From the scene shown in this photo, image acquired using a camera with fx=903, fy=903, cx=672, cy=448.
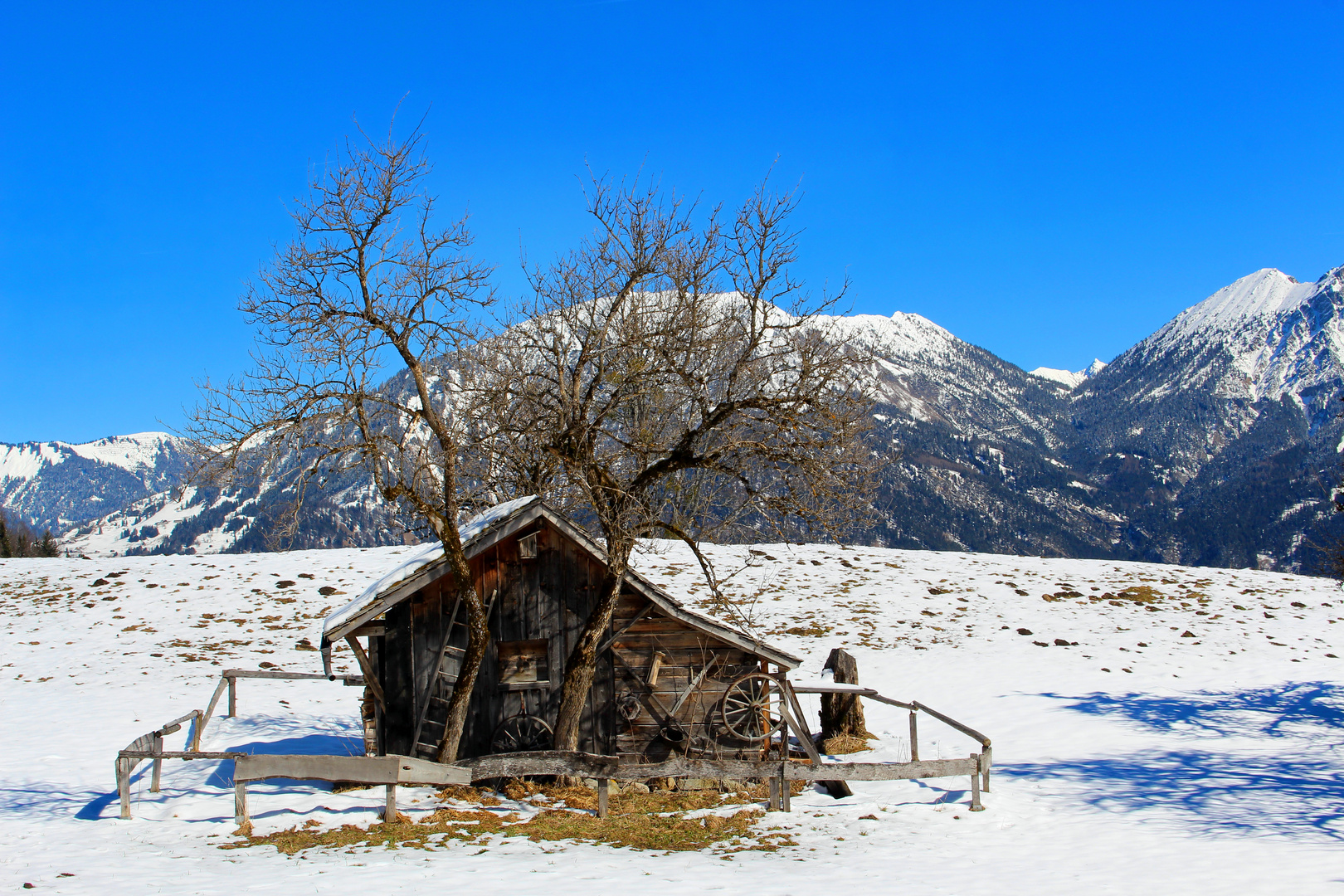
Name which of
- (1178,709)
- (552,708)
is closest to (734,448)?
(552,708)

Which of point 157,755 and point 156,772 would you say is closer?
point 157,755

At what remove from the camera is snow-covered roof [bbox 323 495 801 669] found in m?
14.8

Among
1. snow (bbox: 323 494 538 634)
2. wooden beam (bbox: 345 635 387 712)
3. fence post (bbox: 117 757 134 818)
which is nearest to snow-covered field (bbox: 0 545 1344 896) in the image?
fence post (bbox: 117 757 134 818)

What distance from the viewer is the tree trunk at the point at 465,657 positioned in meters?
14.0

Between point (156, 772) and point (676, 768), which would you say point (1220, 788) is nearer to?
point (676, 768)

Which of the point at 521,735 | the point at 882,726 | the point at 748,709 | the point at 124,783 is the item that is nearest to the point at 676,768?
the point at 521,735

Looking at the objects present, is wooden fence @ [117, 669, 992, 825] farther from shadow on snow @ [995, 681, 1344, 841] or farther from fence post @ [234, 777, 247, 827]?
shadow on snow @ [995, 681, 1344, 841]

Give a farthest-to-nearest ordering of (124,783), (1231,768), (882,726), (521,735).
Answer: (882,726) → (1231,768) → (521,735) → (124,783)

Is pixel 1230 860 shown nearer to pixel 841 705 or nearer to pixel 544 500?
pixel 841 705

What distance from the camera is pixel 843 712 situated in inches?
831

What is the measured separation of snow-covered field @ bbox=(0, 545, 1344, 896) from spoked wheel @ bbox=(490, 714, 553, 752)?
63.7 inches

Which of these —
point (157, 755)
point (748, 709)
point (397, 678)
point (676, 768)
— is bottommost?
point (676, 768)

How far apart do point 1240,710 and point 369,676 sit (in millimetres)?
23443

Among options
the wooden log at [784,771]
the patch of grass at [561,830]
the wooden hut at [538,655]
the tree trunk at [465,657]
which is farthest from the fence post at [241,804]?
the wooden log at [784,771]
